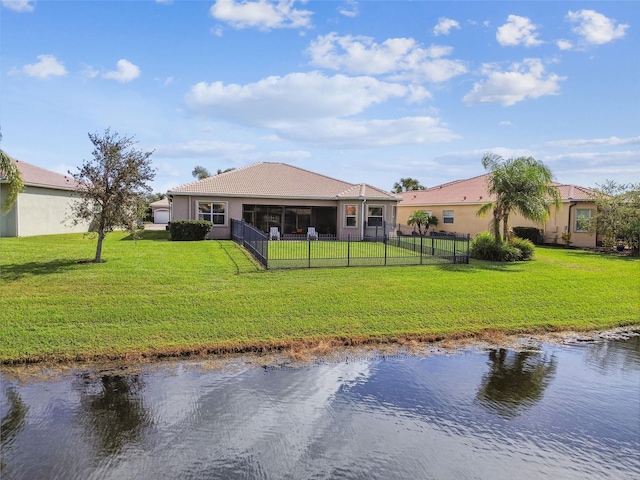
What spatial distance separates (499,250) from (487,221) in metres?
13.0

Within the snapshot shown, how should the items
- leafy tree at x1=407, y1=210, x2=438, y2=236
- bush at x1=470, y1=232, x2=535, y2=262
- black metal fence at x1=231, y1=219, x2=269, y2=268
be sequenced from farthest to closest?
leafy tree at x1=407, y1=210, x2=438, y2=236, bush at x1=470, y1=232, x2=535, y2=262, black metal fence at x1=231, y1=219, x2=269, y2=268

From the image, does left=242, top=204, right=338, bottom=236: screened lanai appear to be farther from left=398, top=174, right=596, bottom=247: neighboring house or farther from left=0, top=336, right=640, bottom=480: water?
left=0, top=336, right=640, bottom=480: water

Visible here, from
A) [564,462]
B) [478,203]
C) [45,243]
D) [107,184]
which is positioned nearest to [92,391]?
[564,462]

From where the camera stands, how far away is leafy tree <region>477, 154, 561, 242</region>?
20469 mm

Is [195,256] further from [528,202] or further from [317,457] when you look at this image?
[528,202]

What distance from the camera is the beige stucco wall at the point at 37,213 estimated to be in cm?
2356

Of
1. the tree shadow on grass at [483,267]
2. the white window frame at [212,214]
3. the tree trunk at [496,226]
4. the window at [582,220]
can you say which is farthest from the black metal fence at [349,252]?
the window at [582,220]

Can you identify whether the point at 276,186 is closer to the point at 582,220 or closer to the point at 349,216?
the point at 349,216

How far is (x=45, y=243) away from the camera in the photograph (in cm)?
2091

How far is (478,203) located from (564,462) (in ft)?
93.5

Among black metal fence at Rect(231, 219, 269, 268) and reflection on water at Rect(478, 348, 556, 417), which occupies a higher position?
black metal fence at Rect(231, 219, 269, 268)

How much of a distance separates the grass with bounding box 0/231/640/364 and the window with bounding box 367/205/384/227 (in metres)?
11.0

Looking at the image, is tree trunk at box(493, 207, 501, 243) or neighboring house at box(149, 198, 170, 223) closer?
tree trunk at box(493, 207, 501, 243)

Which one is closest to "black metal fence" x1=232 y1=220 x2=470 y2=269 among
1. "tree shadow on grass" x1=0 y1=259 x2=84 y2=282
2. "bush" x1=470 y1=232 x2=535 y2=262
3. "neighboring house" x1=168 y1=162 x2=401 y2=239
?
"bush" x1=470 y1=232 x2=535 y2=262
